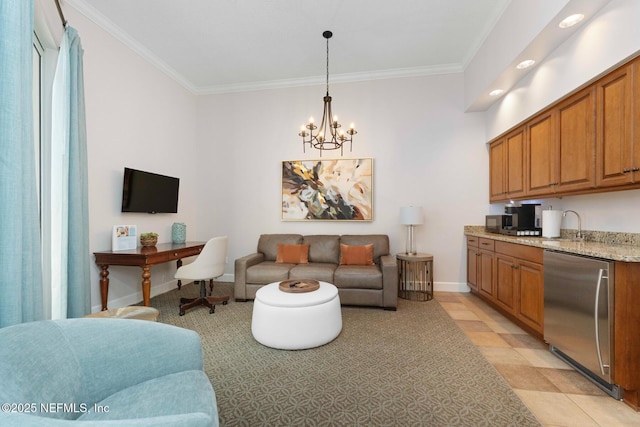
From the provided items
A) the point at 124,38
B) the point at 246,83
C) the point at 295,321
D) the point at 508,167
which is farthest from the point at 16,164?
the point at 508,167

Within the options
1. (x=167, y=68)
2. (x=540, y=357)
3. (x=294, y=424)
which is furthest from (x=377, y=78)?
(x=294, y=424)

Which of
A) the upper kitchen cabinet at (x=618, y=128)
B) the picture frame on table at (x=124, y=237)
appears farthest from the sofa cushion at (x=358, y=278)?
the picture frame on table at (x=124, y=237)

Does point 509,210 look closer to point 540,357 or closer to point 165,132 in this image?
point 540,357

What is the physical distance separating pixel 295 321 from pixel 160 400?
141 centimetres

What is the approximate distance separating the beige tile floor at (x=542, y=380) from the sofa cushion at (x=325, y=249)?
1787 millimetres

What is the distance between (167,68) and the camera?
4188 mm

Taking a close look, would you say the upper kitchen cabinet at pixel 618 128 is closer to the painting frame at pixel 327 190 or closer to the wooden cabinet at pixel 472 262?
the wooden cabinet at pixel 472 262

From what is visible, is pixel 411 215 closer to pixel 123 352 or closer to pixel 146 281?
pixel 146 281

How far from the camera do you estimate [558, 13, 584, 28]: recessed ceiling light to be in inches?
85.7

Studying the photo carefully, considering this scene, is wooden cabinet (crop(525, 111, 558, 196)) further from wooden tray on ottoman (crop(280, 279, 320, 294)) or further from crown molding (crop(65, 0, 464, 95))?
wooden tray on ottoman (crop(280, 279, 320, 294))

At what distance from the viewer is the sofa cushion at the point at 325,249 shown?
4160 millimetres

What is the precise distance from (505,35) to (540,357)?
10.2 ft

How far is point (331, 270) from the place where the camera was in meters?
3.60

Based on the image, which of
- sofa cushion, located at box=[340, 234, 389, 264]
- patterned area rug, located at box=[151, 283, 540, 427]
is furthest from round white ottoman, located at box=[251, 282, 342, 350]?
sofa cushion, located at box=[340, 234, 389, 264]
